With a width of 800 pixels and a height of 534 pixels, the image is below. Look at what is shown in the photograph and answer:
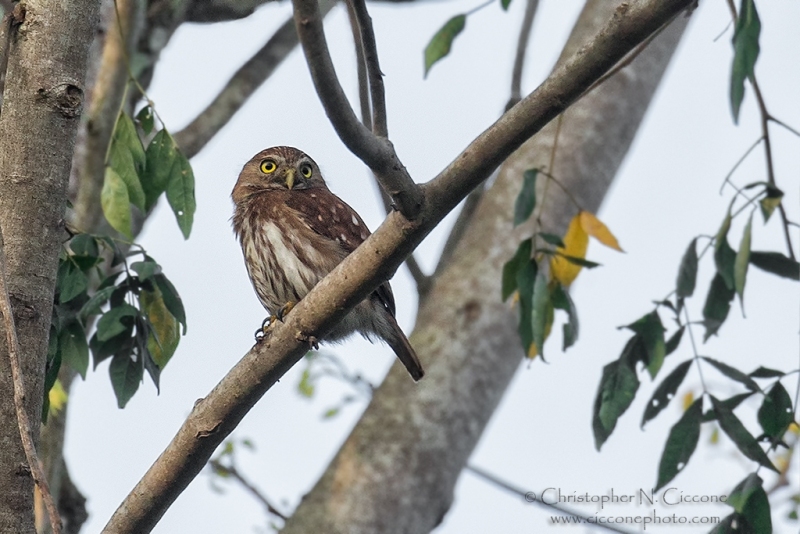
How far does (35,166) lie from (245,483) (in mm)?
3217

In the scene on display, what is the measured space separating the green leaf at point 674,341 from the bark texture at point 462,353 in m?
1.77

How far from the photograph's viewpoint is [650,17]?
246 centimetres

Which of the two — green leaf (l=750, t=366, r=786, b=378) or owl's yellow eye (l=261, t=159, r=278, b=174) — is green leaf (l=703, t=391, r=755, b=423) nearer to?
green leaf (l=750, t=366, r=786, b=378)

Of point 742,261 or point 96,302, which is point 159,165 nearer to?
point 96,302

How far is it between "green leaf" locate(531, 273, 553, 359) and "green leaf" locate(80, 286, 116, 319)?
1.48 metres

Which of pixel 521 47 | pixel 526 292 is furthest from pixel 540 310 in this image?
pixel 521 47

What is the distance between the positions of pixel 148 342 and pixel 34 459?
1.70 metres

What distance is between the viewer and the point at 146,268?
364 centimetres

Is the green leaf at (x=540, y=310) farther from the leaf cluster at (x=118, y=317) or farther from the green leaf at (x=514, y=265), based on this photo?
the leaf cluster at (x=118, y=317)

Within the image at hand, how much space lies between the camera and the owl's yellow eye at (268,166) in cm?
552

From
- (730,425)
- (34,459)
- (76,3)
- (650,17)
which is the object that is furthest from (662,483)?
(76,3)

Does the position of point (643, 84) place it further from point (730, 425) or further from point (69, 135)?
point (69, 135)

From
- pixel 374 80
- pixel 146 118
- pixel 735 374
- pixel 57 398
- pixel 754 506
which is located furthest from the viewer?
pixel 57 398

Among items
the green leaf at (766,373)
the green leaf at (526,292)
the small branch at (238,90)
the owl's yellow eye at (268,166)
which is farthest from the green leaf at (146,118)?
the green leaf at (766,373)
